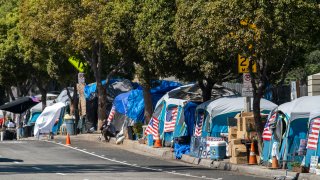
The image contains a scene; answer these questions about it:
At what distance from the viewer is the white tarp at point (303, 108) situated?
82.0 ft

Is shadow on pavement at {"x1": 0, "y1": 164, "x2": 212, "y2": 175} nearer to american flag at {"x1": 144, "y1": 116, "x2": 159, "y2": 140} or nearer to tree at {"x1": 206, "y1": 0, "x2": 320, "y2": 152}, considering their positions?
tree at {"x1": 206, "y1": 0, "x2": 320, "y2": 152}

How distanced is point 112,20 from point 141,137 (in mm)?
6629

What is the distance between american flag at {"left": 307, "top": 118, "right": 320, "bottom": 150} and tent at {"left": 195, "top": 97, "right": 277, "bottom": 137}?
22.5ft

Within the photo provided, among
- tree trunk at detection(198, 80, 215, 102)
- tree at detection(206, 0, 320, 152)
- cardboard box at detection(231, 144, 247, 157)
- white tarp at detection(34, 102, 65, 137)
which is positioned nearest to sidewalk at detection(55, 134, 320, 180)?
cardboard box at detection(231, 144, 247, 157)

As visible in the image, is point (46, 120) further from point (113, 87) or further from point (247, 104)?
point (247, 104)

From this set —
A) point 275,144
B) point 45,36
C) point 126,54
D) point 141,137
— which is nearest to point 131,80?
point 45,36

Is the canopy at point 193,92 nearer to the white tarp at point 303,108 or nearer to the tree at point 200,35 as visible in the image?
the tree at point 200,35

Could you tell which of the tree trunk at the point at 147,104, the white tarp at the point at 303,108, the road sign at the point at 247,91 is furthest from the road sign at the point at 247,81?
the tree trunk at the point at 147,104

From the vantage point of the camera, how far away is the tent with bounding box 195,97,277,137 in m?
32.1

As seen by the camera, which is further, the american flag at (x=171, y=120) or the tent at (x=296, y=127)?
the american flag at (x=171, y=120)

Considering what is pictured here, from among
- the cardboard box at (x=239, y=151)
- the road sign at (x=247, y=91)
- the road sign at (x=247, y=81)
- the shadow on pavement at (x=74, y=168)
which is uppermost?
the road sign at (x=247, y=81)

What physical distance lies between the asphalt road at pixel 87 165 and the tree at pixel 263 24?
12.0 feet

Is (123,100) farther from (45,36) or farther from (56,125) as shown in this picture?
(56,125)

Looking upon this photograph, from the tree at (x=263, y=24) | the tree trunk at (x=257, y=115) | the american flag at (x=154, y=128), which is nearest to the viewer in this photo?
the tree at (x=263, y=24)
